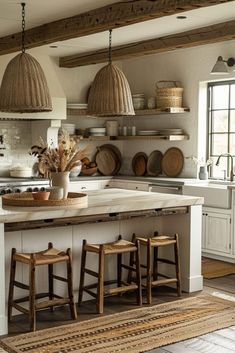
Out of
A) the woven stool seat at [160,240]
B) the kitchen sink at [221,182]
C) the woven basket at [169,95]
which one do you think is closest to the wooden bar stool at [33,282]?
the woven stool seat at [160,240]

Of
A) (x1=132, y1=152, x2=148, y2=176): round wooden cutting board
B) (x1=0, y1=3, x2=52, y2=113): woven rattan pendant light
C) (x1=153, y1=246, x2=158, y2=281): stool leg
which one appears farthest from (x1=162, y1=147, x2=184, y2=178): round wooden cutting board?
(x1=0, y1=3, x2=52, y2=113): woven rattan pendant light

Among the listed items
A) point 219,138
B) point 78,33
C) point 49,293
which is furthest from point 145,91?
point 49,293

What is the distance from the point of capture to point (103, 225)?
5.42 metres

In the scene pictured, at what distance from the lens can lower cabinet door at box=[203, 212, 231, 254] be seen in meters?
6.92

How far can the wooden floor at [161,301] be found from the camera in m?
4.12

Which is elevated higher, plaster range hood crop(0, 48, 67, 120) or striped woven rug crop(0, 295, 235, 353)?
plaster range hood crop(0, 48, 67, 120)

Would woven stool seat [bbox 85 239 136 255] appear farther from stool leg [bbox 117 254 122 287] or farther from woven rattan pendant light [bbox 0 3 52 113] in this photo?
woven rattan pendant light [bbox 0 3 52 113]

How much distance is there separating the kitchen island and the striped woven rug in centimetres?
40

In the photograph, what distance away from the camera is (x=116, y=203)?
5141 millimetres

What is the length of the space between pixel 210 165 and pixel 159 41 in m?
1.92

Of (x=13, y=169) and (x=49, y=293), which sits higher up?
(x=13, y=169)

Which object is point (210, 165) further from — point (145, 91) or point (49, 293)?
point (49, 293)

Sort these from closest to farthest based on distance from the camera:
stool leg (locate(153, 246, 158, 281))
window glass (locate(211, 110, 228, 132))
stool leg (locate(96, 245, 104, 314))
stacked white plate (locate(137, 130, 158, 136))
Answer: stool leg (locate(96, 245, 104, 314))
stool leg (locate(153, 246, 158, 281))
window glass (locate(211, 110, 228, 132))
stacked white plate (locate(137, 130, 158, 136))

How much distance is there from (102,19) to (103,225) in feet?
6.43
